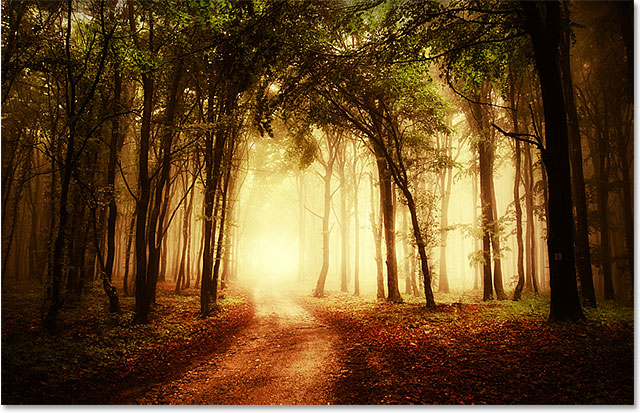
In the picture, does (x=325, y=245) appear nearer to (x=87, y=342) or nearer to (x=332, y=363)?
(x=332, y=363)

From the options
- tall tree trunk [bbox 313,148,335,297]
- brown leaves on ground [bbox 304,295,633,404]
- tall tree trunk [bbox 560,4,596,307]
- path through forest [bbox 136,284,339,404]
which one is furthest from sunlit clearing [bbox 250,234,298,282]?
brown leaves on ground [bbox 304,295,633,404]

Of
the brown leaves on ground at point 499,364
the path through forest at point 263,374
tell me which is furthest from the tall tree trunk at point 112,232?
the brown leaves on ground at point 499,364

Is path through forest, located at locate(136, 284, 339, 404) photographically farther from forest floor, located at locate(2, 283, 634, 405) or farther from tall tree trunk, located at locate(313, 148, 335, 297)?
tall tree trunk, located at locate(313, 148, 335, 297)

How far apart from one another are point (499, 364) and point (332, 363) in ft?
8.48

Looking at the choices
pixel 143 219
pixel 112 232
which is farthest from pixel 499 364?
pixel 112 232

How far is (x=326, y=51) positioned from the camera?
8.36 metres

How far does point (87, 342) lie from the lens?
6.08 metres

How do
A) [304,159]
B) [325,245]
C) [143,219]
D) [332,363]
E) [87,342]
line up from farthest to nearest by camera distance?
[325,245] < [304,159] < [143,219] < [87,342] < [332,363]

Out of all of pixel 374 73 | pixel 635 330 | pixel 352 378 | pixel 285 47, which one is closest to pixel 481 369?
pixel 352 378

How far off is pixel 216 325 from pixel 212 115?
20.2 feet

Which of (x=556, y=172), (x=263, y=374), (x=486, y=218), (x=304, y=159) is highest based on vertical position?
(x=304, y=159)

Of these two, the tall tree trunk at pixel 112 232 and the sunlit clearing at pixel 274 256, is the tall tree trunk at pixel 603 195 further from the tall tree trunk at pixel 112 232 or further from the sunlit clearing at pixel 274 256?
the sunlit clearing at pixel 274 256

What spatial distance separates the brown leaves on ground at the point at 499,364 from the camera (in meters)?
3.71

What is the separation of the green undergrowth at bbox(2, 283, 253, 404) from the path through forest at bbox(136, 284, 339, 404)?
934 millimetres
